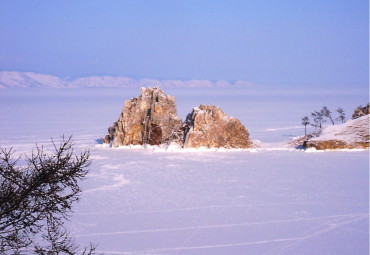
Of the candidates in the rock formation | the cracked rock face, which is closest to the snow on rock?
the cracked rock face

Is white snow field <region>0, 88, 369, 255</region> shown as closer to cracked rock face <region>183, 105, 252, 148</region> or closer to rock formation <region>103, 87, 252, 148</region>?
cracked rock face <region>183, 105, 252, 148</region>

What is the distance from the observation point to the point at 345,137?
24.3 meters

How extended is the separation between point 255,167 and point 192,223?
8.39 metres

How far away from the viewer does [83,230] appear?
11.3 metres

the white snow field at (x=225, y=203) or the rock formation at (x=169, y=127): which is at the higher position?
→ the rock formation at (x=169, y=127)

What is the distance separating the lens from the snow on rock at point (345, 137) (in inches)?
940

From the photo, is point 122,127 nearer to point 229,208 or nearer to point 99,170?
point 99,170

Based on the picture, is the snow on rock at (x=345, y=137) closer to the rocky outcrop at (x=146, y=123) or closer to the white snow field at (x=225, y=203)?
the white snow field at (x=225, y=203)

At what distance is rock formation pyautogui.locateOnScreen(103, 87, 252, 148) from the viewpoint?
24766 millimetres

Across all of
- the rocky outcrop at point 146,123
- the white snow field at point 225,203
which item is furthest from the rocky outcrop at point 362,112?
the rocky outcrop at point 146,123

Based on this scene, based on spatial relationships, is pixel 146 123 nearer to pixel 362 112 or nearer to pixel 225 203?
pixel 225 203

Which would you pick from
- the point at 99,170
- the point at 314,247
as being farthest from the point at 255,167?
the point at 314,247

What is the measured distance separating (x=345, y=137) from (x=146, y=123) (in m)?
10.5

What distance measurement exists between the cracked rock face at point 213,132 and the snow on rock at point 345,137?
11.5 ft
